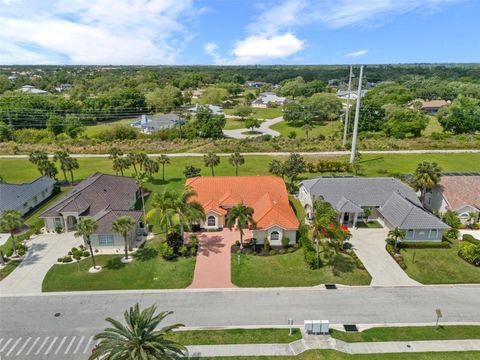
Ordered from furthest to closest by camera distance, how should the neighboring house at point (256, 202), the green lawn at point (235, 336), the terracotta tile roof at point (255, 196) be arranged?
the terracotta tile roof at point (255, 196), the neighboring house at point (256, 202), the green lawn at point (235, 336)

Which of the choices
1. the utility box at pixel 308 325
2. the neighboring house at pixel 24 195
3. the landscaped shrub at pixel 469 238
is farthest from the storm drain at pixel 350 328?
the neighboring house at pixel 24 195

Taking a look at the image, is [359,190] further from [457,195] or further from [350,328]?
A: [350,328]

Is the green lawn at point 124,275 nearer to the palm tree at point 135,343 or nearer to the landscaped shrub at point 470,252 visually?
the palm tree at point 135,343

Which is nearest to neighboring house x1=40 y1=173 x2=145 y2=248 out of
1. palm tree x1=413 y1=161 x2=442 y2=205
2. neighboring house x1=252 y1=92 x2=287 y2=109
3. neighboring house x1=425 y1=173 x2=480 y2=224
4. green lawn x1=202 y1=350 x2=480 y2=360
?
green lawn x1=202 y1=350 x2=480 y2=360

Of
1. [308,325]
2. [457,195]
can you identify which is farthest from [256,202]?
[457,195]

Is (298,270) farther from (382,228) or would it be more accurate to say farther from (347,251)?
(382,228)

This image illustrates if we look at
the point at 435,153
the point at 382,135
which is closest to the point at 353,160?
the point at 435,153
